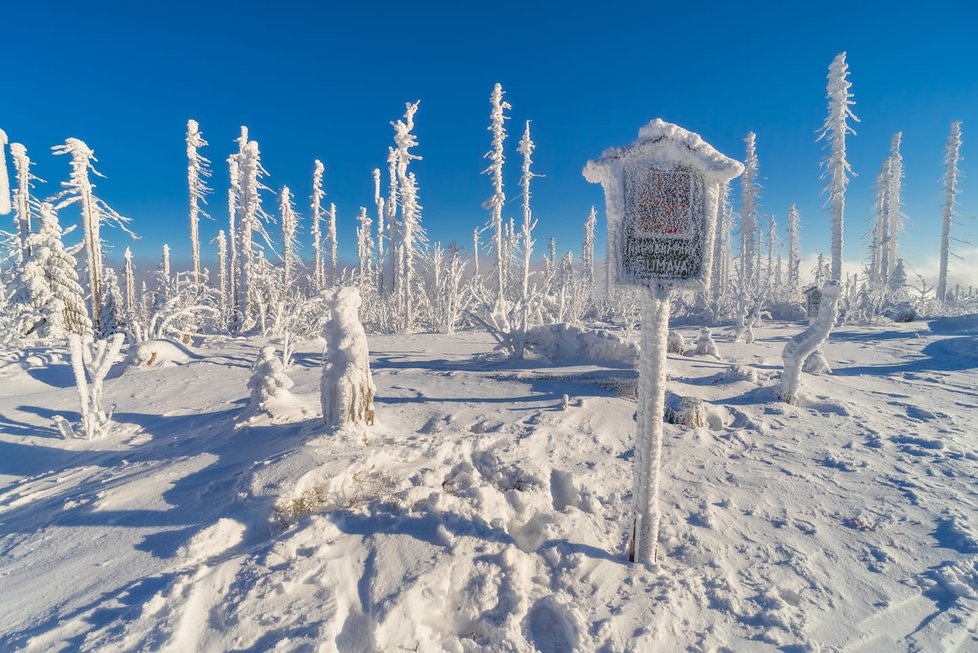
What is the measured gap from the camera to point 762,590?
290 centimetres

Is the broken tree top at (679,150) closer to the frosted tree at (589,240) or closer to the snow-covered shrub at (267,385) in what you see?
the snow-covered shrub at (267,385)

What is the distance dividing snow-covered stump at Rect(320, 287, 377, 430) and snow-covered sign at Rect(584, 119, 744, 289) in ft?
9.78

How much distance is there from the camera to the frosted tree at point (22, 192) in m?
16.6

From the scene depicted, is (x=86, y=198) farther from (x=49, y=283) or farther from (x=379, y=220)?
(x=379, y=220)

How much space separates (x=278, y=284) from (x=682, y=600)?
25.0m

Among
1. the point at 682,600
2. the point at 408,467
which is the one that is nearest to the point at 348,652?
the point at 408,467

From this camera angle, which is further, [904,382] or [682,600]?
[904,382]

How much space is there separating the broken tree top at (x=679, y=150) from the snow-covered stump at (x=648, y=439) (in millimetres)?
926

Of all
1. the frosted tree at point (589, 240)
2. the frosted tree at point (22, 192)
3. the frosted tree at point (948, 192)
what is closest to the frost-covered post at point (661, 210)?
the frosted tree at point (22, 192)

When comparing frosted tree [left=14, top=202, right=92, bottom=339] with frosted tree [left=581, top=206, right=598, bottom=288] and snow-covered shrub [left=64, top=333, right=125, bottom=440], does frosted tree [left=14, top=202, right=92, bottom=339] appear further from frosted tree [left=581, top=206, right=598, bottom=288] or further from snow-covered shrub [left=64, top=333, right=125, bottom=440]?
frosted tree [left=581, top=206, right=598, bottom=288]

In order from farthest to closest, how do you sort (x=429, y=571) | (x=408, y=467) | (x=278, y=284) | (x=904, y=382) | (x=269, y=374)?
(x=278, y=284) < (x=904, y=382) < (x=269, y=374) < (x=408, y=467) < (x=429, y=571)

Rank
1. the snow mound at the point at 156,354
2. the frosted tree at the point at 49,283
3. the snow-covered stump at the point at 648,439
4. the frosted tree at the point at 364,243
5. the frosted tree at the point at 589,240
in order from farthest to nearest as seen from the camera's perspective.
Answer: the frosted tree at the point at 589,240 → the frosted tree at the point at 364,243 → the frosted tree at the point at 49,283 → the snow mound at the point at 156,354 → the snow-covered stump at the point at 648,439

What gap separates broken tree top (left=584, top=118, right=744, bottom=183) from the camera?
273 cm

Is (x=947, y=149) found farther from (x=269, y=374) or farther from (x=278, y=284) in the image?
(x=278, y=284)
